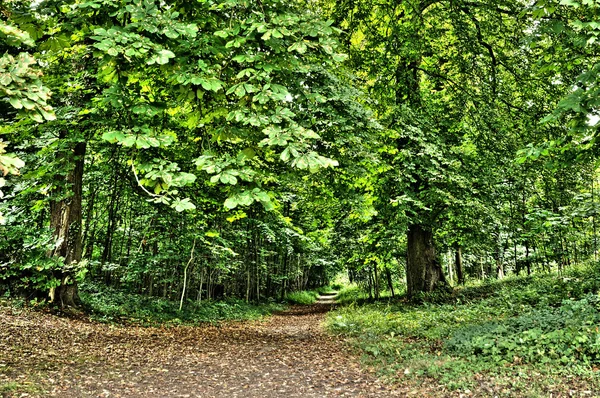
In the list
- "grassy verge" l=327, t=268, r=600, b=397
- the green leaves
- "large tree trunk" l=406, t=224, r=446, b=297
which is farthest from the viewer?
"large tree trunk" l=406, t=224, r=446, b=297

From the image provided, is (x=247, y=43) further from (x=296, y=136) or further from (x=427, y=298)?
(x=427, y=298)

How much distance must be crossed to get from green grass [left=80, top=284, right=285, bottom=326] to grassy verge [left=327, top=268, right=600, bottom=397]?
6.35 meters

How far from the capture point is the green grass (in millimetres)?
11117

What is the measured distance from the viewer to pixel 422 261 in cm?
1391

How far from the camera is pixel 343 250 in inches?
809

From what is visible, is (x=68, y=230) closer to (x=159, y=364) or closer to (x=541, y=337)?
(x=159, y=364)

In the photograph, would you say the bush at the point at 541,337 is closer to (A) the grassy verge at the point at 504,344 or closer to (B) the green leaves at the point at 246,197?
(A) the grassy verge at the point at 504,344

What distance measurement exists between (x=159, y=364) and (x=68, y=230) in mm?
4913

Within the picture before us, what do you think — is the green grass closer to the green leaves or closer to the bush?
the green leaves

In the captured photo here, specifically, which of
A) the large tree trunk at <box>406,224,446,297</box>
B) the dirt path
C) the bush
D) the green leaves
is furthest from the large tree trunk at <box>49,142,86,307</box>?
the large tree trunk at <box>406,224,446,297</box>

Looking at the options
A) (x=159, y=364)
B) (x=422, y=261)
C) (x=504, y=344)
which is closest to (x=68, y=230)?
(x=159, y=364)

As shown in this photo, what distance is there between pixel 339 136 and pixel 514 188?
325 inches

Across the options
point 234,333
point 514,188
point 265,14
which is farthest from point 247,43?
point 514,188

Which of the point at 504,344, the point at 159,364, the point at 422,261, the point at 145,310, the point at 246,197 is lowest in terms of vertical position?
the point at 159,364
